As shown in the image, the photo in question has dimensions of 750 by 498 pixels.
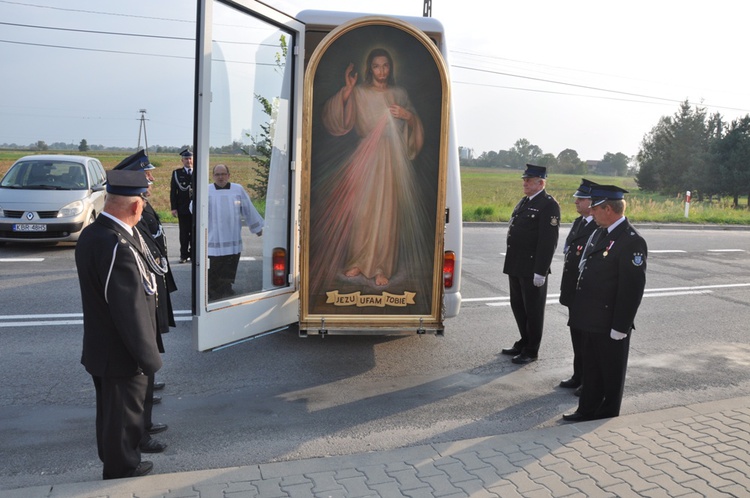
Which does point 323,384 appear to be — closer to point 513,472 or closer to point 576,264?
point 513,472

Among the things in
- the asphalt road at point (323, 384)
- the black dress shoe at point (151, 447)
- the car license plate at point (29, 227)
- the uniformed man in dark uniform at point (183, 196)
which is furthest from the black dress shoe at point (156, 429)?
the car license plate at point (29, 227)

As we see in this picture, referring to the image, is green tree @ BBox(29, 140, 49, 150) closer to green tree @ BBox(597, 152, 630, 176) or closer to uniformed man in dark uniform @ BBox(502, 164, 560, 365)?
uniformed man in dark uniform @ BBox(502, 164, 560, 365)

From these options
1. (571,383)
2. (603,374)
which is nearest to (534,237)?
(571,383)

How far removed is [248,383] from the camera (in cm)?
593

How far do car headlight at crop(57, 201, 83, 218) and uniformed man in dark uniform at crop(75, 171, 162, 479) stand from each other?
9.48 m

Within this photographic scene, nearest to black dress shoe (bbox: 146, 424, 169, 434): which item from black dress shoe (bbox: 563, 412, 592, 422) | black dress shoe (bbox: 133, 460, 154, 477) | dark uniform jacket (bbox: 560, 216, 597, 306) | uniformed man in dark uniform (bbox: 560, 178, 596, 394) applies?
black dress shoe (bbox: 133, 460, 154, 477)

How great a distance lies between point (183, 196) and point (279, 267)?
18.0 feet

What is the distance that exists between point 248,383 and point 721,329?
242 inches

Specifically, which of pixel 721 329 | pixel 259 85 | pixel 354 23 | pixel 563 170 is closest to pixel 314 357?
pixel 259 85

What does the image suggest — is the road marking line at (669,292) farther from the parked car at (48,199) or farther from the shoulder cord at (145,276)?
the parked car at (48,199)

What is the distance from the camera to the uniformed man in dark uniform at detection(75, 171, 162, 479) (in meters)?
3.66

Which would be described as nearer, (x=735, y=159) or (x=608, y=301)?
(x=608, y=301)

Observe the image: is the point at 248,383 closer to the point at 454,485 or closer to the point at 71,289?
the point at 454,485

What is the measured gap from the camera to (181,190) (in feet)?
36.9
